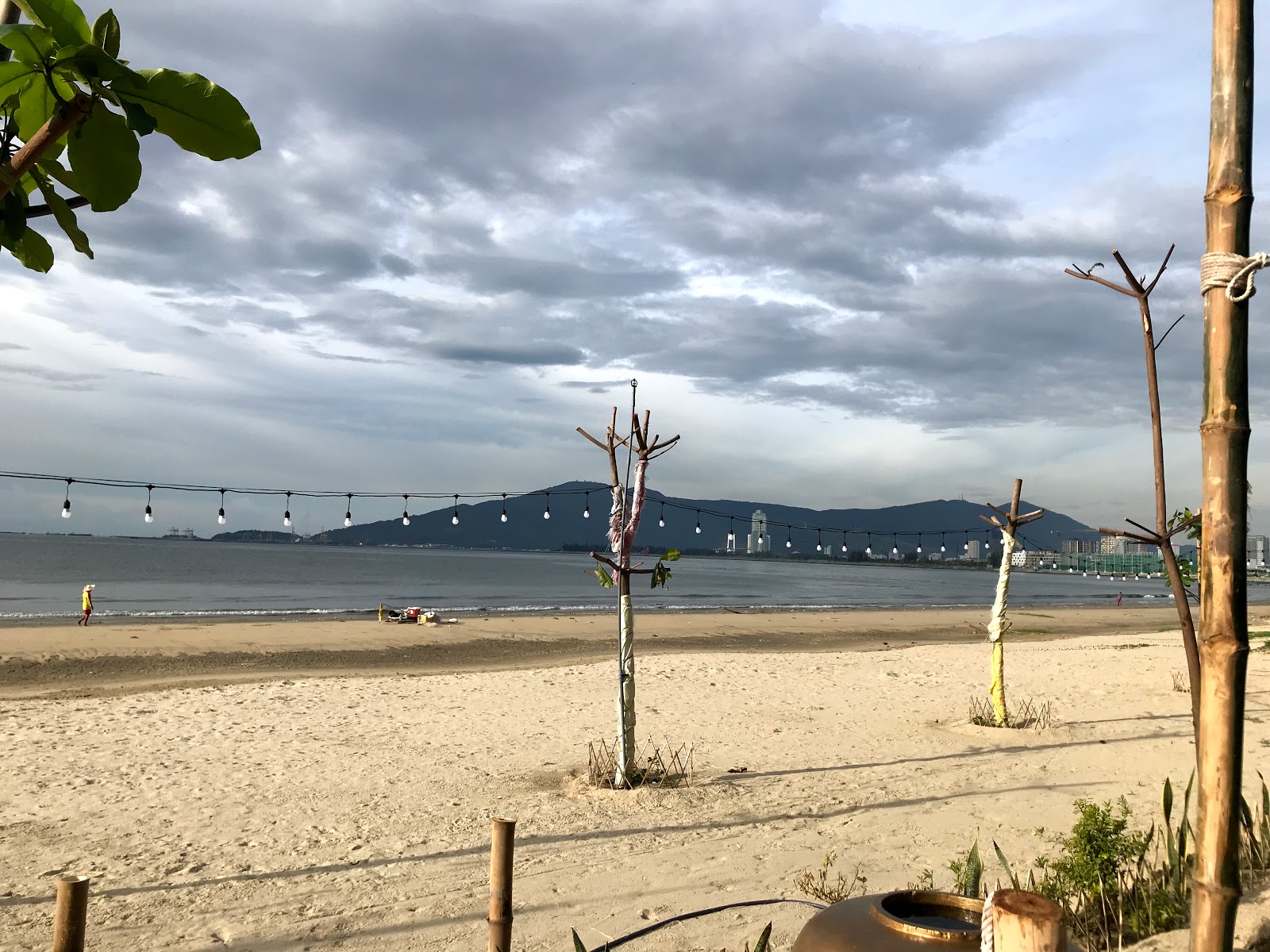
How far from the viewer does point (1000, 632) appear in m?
8.77

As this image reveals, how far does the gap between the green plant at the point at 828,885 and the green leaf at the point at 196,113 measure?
4.23m

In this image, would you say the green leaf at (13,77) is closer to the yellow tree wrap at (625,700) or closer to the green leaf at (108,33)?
the green leaf at (108,33)

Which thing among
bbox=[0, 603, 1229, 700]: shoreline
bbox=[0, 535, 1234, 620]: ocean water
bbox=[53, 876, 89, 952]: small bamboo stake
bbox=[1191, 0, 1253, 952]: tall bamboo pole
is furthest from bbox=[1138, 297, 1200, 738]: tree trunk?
bbox=[0, 535, 1234, 620]: ocean water

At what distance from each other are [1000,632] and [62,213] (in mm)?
9135

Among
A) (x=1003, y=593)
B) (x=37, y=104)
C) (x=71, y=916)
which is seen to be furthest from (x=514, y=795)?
(x=37, y=104)

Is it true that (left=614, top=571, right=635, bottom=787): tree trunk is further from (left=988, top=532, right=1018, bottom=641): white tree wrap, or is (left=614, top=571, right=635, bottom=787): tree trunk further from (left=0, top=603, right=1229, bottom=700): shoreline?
(left=0, top=603, right=1229, bottom=700): shoreline

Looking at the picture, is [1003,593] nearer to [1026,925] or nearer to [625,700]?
[625,700]

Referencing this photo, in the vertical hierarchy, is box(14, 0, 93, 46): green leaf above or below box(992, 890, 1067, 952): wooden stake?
above

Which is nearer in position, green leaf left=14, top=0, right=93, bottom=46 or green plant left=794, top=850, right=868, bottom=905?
green leaf left=14, top=0, right=93, bottom=46

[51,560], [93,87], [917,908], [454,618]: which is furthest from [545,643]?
[51,560]

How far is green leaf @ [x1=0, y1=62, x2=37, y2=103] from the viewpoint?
27.8 inches

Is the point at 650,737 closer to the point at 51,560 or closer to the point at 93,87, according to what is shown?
the point at 93,87

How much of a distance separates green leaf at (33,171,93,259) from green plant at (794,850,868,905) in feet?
13.7

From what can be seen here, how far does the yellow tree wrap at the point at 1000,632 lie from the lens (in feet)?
28.5
